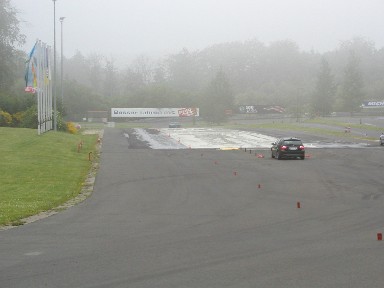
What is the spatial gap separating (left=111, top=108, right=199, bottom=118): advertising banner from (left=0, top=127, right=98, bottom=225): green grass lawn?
7097cm

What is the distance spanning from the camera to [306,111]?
12569cm

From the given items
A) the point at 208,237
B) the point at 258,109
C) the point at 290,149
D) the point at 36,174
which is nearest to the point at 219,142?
the point at 290,149

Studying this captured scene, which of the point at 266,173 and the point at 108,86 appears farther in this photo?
the point at 108,86

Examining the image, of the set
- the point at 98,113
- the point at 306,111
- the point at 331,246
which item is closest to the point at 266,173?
the point at 331,246

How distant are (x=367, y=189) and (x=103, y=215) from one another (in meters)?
10.3

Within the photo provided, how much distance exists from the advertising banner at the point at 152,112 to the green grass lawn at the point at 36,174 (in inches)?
2794

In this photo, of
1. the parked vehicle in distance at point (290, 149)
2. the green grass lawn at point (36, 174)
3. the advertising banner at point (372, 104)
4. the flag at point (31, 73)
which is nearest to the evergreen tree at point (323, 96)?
the advertising banner at point (372, 104)

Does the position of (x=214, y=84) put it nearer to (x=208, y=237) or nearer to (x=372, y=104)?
(x=372, y=104)

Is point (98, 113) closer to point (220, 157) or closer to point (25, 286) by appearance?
point (220, 157)

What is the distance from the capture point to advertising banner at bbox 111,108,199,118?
381 feet

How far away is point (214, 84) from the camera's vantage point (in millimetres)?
115188

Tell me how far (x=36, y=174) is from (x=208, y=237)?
15.4m

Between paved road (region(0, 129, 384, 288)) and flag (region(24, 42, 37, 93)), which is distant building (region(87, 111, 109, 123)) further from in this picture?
paved road (region(0, 129, 384, 288))

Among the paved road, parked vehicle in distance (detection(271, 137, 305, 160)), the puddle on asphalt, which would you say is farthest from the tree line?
the paved road
